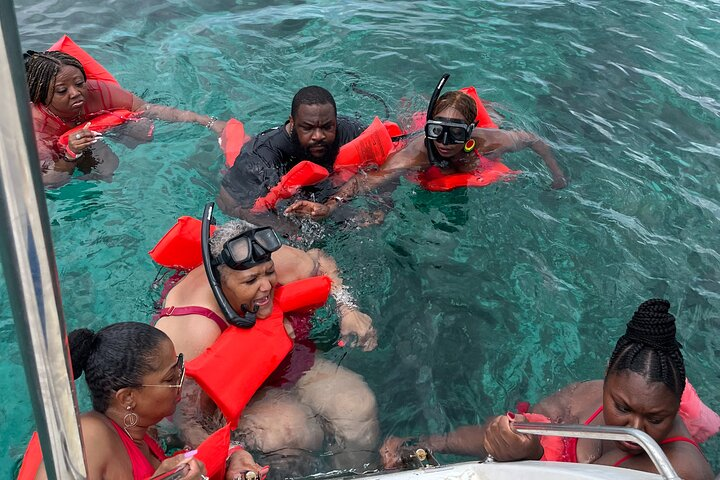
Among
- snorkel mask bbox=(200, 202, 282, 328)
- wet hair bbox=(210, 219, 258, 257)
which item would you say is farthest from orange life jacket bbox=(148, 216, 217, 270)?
snorkel mask bbox=(200, 202, 282, 328)

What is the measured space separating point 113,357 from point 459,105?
10.9 feet

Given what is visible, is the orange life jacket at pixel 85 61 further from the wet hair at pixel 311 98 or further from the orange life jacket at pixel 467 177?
the orange life jacket at pixel 467 177

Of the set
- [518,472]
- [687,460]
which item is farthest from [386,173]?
[518,472]

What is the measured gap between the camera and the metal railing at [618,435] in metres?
1.62

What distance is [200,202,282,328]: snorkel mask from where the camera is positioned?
3.15 meters

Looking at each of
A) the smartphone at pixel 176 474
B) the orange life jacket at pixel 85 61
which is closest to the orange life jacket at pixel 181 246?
the smartphone at pixel 176 474

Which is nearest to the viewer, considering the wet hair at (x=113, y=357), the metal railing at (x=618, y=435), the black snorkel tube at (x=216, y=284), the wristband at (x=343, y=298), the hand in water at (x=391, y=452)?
the metal railing at (x=618, y=435)

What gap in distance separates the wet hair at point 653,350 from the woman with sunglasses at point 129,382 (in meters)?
1.74

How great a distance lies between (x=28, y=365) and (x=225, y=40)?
7.22 meters

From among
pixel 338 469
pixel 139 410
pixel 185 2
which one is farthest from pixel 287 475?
pixel 185 2

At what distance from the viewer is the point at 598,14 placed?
832cm

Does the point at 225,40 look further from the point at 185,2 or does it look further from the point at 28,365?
the point at 28,365

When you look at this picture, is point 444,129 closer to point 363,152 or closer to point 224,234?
point 363,152

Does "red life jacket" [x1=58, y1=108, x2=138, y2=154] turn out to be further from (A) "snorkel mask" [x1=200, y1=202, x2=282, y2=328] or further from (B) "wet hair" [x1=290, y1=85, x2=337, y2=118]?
(A) "snorkel mask" [x1=200, y1=202, x2=282, y2=328]
